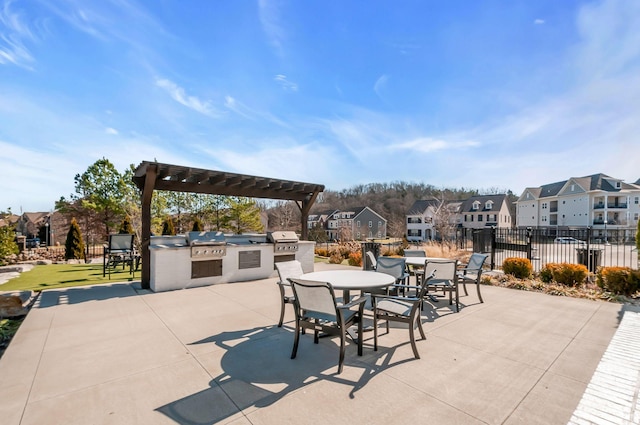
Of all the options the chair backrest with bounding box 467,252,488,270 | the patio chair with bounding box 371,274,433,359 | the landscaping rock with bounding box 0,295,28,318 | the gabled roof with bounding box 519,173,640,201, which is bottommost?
the landscaping rock with bounding box 0,295,28,318

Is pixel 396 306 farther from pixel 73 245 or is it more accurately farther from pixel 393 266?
pixel 73 245

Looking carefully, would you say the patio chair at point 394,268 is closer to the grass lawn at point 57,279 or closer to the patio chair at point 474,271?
the patio chair at point 474,271

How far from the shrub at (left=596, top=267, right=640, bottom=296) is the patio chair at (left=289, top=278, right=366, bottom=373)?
6208 mm

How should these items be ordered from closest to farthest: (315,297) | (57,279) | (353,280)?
(315,297), (353,280), (57,279)

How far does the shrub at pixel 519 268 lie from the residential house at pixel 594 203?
2980cm

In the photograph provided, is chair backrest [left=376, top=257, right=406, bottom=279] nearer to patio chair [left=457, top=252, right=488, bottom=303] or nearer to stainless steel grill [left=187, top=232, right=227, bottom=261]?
patio chair [left=457, top=252, right=488, bottom=303]

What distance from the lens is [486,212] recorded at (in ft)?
124

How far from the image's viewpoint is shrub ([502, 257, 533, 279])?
7.08 m

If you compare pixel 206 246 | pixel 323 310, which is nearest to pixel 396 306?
pixel 323 310

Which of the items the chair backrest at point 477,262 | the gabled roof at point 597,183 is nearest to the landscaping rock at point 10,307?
the chair backrest at point 477,262

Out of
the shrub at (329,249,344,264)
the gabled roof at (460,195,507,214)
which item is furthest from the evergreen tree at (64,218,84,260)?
the gabled roof at (460,195,507,214)

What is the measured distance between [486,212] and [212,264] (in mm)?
Result: 39758

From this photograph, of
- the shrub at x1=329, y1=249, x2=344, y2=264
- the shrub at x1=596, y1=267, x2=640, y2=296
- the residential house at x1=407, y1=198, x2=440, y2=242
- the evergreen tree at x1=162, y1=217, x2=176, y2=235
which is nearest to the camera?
the shrub at x1=596, y1=267, x2=640, y2=296

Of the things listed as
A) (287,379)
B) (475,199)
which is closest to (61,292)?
(287,379)
